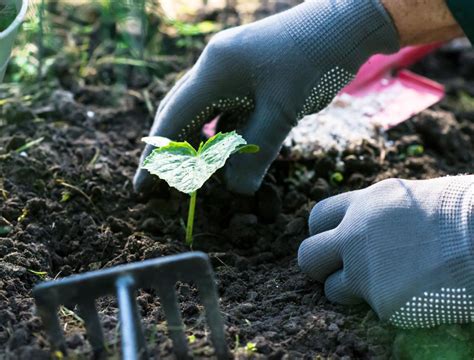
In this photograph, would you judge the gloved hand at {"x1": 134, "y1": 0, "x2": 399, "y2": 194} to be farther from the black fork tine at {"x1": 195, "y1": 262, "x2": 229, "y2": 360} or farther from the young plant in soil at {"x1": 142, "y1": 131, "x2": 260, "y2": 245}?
the black fork tine at {"x1": 195, "y1": 262, "x2": 229, "y2": 360}

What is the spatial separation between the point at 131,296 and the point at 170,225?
0.58 metres

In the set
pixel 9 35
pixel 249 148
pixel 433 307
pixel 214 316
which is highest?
pixel 9 35

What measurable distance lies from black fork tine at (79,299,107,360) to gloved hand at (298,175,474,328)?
0.47 m

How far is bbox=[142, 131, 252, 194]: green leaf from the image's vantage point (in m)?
1.60

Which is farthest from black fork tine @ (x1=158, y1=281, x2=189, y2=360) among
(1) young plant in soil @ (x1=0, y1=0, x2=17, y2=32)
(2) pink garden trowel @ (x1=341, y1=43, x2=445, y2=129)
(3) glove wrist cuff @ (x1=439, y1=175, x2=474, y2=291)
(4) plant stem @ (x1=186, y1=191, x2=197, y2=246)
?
(2) pink garden trowel @ (x1=341, y1=43, x2=445, y2=129)

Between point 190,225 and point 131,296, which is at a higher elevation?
point 131,296

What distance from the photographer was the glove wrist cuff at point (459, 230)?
150cm

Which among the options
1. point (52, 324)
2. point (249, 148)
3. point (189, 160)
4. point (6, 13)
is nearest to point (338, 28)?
point (249, 148)

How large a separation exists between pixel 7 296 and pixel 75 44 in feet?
4.15

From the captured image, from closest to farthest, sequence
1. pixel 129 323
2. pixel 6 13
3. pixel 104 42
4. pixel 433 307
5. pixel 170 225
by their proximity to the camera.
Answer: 1. pixel 129 323
2. pixel 433 307
3. pixel 6 13
4. pixel 170 225
5. pixel 104 42

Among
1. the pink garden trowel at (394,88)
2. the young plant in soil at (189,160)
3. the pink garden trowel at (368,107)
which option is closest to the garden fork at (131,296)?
the young plant in soil at (189,160)

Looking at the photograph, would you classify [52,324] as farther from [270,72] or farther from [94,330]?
[270,72]

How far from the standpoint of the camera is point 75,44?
2.65 metres

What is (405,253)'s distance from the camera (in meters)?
1.52
